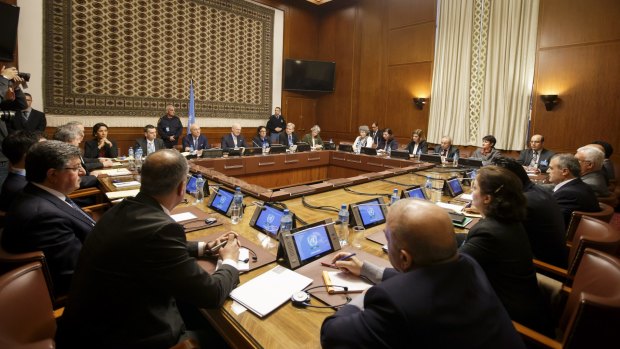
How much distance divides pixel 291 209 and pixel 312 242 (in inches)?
31.4

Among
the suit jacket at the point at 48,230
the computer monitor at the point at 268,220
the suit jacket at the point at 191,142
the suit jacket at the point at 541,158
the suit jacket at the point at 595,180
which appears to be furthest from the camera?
the suit jacket at the point at 191,142

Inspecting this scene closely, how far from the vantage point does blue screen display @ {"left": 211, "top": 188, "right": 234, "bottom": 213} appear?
233 cm

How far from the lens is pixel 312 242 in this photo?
1.68 metres

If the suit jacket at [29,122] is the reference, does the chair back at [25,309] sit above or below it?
below

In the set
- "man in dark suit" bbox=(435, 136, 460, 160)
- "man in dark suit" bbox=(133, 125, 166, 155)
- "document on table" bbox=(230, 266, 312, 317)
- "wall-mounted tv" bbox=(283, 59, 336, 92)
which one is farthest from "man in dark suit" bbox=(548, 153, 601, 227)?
"wall-mounted tv" bbox=(283, 59, 336, 92)

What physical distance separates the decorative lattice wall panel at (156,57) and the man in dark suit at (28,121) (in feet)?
2.39

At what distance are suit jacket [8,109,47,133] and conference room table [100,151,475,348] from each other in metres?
2.62

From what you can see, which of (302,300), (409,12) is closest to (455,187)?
(302,300)

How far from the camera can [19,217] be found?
1509 mm

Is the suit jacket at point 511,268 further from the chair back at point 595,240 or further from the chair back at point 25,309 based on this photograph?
the chair back at point 25,309

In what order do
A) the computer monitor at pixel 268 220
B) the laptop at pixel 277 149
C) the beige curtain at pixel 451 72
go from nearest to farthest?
the computer monitor at pixel 268 220 < the laptop at pixel 277 149 < the beige curtain at pixel 451 72

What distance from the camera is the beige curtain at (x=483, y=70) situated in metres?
6.35

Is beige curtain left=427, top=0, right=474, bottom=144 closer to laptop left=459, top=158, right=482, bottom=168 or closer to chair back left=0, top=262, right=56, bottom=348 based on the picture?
laptop left=459, top=158, right=482, bottom=168

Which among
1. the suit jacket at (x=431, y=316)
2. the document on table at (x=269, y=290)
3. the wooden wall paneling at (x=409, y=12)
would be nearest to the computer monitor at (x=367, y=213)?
the document on table at (x=269, y=290)
